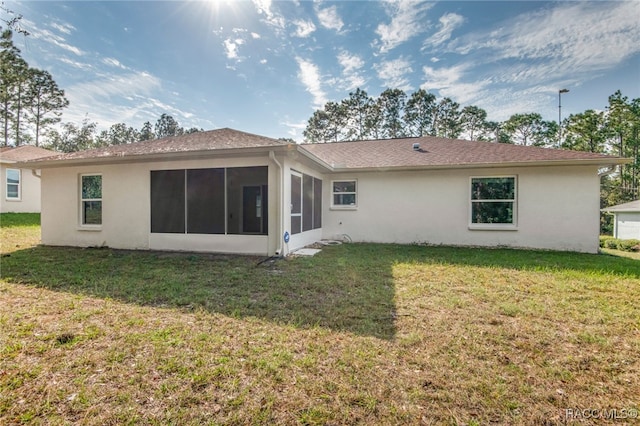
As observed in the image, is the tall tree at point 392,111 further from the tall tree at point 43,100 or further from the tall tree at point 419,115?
the tall tree at point 43,100

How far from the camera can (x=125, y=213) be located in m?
8.11

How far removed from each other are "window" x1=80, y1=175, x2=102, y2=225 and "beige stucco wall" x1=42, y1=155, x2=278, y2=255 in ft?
0.47

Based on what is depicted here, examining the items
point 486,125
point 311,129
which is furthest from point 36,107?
point 486,125

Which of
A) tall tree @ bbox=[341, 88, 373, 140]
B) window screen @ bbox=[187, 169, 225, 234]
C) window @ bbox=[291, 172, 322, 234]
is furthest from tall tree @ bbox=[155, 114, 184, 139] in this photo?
window screen @ bbox=[187, 169, 225, 234]

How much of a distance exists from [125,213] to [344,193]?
6.77 m

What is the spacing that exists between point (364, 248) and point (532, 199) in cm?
518

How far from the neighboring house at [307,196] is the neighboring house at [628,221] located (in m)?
14.5

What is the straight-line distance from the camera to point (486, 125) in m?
31.2

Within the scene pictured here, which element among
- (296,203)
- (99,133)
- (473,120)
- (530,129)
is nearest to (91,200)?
(296,203)

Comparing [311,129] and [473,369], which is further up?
[311,129]

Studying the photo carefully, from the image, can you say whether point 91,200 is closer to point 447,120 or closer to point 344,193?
point 344,193

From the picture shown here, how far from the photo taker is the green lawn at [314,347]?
6.23 ft

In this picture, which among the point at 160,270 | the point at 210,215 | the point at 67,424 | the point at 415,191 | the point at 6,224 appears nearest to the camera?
Answer: the point at 67,424

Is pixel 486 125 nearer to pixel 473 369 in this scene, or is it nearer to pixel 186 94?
pixel 186 94
